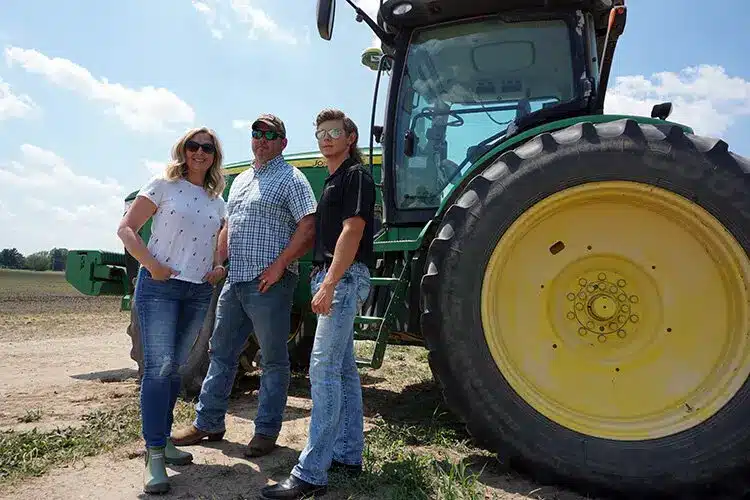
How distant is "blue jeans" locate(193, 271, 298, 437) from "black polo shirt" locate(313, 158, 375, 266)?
480 millimetres

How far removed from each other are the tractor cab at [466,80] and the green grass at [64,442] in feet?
6.94

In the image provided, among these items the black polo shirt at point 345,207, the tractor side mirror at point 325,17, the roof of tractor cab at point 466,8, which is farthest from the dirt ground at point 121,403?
the roof of tractor cab at point 466,8

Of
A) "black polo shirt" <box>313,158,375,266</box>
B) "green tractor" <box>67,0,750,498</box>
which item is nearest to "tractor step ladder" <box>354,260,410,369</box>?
"green tractor" <box>67,0,750,498</box>

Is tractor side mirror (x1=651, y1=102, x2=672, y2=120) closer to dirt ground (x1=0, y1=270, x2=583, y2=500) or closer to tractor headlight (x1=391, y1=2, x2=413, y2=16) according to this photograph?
tractor headlight (x1=391, y1=2, x2=413, y2=16)

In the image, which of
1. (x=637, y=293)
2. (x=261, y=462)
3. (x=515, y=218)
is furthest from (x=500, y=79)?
(x=261, y=462)

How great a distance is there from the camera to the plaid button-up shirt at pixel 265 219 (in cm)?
304

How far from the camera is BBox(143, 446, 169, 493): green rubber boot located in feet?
8.50

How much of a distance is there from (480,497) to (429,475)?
0.31 metres

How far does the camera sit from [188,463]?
2.97 metres

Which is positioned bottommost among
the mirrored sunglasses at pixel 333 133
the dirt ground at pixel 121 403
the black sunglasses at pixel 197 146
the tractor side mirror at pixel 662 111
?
the dirt ground at pixel 121 403

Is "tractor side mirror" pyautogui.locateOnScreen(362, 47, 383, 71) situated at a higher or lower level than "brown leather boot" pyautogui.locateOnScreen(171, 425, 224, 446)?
higher

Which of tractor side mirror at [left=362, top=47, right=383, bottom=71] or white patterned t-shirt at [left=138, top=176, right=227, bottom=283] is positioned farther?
tractor side mirror at [left=362, top=47, right=383, bottom=71]

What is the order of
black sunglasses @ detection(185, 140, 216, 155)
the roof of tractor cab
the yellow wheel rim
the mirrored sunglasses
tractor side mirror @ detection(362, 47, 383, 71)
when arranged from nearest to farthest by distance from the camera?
the yellow wheel rim, the mirrored sunglasses, black sunglasses @ detection(185, 140, 216, 155), the roof of tractor cab, tractor side mirror @ detection(362, 47, 383, 71)

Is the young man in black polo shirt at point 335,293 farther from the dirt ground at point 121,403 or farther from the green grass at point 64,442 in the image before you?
the green grass at point 64,442
